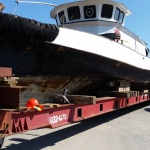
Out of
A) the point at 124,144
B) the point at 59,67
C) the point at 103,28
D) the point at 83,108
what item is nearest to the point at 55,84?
the point at 59,67

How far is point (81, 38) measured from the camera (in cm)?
536

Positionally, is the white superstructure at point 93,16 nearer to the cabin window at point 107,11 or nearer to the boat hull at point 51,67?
the cabin window at point 107,11

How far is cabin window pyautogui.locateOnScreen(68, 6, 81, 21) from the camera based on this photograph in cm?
735

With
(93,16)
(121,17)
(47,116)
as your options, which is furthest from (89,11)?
(47,116)

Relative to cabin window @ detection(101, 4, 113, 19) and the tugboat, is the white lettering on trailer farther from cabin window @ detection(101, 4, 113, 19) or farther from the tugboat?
cabin window @ detection(101, 4, 113, 19)

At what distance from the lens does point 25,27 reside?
4051mm

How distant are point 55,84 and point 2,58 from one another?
4.59 ft

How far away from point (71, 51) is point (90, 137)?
1.71 meters

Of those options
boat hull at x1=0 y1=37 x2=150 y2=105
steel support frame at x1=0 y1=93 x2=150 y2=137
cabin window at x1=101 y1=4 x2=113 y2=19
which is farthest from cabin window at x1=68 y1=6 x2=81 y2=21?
steel support frame at x1=0 y1=93 x2=150 y2=137

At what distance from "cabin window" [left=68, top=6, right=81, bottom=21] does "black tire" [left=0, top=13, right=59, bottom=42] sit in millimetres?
2921

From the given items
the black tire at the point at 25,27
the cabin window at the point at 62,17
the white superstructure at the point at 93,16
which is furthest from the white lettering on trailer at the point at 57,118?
the cabin window at the point at 62,17

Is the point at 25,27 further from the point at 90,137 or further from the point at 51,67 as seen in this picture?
the point at 90,137

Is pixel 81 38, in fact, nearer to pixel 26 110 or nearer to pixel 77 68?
pixel 77 68

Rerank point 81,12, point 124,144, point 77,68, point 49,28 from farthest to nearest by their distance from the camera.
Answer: point 81,12 → point 77,68 → point 124,144 → point 49,28
